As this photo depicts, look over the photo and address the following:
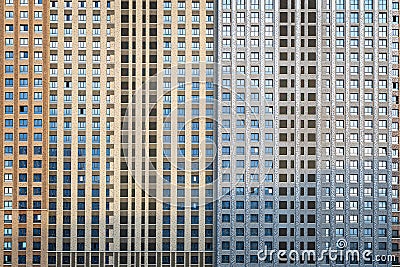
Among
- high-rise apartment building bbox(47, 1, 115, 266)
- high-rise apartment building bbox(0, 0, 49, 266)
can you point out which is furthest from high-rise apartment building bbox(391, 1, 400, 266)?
high-rise apartment building bbox(0, 0, 49, 266)

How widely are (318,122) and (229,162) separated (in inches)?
50.7

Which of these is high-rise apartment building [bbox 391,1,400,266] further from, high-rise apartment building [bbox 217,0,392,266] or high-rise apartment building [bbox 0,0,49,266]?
high-rise apartment building [bbox 0,0,49,266]

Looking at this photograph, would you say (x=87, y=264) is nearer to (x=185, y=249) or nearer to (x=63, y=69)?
(x=185, y=249)

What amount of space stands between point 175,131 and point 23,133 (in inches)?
78.5

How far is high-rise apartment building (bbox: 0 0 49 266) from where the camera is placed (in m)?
7.43

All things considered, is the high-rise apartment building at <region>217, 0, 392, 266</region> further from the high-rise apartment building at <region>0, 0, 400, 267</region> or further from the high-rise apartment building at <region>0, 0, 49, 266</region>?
the high-rise apartment building at <region>0, 0, 49, 266</region>

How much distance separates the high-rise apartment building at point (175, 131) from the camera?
7.44 m

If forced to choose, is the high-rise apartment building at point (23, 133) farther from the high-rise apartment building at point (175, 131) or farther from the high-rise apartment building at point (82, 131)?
the high-rise apartment building at point (82, 131)

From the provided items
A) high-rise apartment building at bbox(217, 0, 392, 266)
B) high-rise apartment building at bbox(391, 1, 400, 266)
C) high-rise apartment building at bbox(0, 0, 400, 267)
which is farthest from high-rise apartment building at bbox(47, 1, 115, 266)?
high-rise apartment building at bbox(391, 1, 400, 266)

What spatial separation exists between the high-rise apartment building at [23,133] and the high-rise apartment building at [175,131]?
0.5 inches

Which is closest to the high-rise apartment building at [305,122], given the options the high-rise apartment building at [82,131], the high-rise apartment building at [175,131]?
the high-rise apartment building at [175,131]

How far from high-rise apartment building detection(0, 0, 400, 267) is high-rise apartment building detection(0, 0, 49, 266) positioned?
1 cm

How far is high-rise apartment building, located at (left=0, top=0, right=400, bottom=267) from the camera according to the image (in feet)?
24.4

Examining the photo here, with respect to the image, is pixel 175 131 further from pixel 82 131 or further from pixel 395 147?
pixel 395 147
